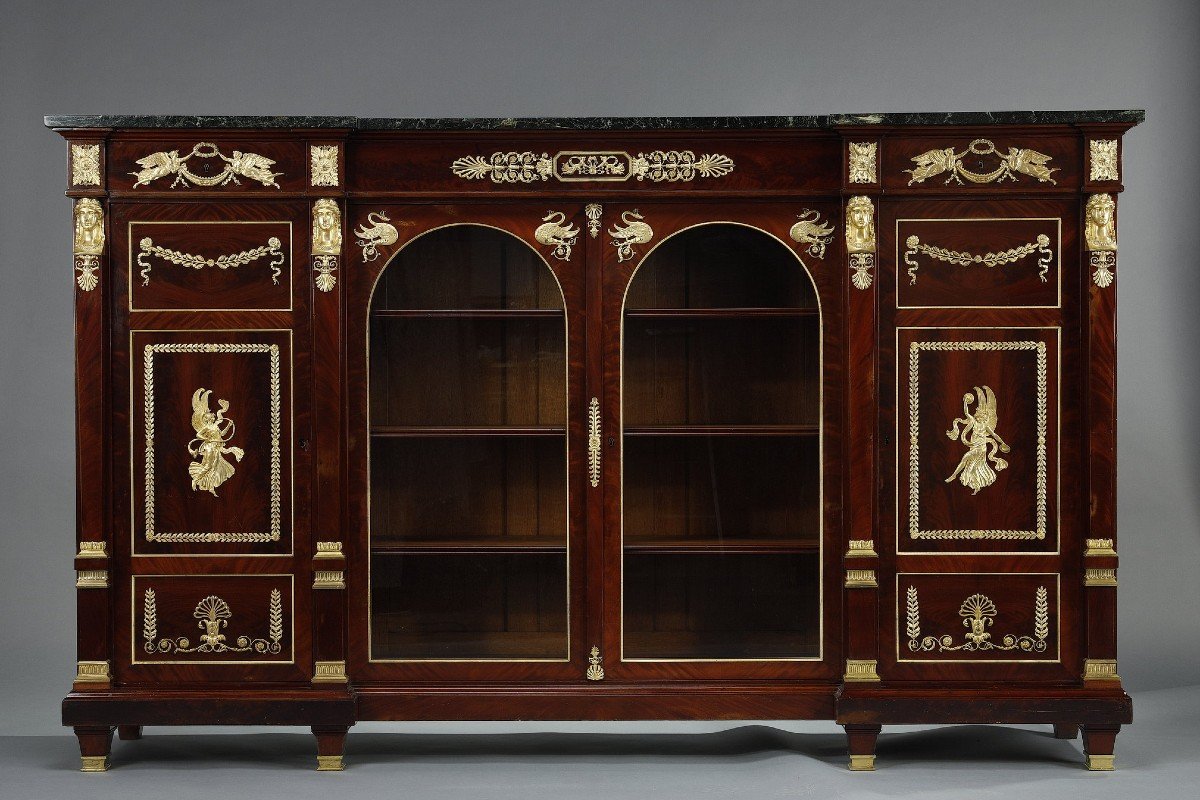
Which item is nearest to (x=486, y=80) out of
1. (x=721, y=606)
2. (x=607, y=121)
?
(x=607, y=121)

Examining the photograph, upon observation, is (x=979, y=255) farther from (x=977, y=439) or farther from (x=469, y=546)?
(x=469, y=546)

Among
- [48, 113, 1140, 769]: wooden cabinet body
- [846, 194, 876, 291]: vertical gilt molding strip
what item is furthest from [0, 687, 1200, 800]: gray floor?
[846, 194, 876, 291]: vertical gilt molding strip

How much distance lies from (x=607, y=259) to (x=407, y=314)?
76cm

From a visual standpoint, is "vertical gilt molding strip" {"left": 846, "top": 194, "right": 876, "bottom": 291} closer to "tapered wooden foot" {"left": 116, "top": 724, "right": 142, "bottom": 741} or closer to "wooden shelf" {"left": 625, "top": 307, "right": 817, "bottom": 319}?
"wooden shelf" {"left": 625, "top": 307, "right": 817, "bottom": 319}

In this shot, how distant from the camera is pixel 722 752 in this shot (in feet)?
17.0

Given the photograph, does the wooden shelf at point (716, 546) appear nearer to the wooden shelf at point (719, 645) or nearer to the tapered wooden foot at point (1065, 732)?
the wooden shelf at point (719, 645)

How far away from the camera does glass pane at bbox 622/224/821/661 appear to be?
16.6 feet

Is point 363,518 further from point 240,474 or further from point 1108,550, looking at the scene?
point 1108,550

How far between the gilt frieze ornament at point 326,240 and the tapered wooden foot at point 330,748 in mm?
1578

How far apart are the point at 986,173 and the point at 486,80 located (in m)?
2.44

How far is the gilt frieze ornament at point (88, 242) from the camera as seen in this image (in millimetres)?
4895

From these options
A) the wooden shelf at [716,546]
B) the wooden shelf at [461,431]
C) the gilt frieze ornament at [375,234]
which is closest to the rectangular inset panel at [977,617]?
the wooden shelf at [716,546]

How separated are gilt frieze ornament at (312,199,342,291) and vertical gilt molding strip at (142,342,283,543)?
0.30 meters

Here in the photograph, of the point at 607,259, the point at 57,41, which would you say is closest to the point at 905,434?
the point at 607,259
